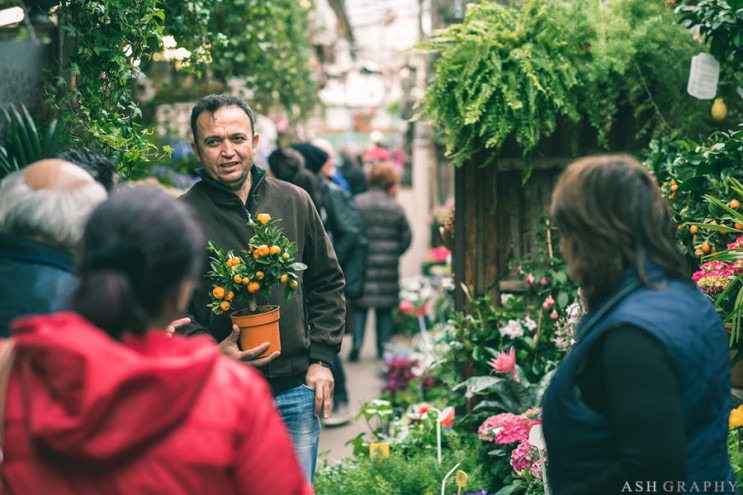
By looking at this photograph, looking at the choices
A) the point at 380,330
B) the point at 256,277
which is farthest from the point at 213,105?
the point at 380,330

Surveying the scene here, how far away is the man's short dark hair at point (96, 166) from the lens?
2504mm

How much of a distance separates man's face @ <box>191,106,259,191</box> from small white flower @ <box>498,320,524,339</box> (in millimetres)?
2032

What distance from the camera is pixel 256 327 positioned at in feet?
9.60

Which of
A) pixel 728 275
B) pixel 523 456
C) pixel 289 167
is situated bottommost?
pixel 523 456

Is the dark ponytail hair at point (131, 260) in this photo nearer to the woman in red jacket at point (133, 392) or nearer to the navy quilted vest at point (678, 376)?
the woman in red jacket at point (133, 392)

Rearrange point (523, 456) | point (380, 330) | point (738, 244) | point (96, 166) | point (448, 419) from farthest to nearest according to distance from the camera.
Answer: point (380, 330) < point (448, 419) < point (523, 456) < point (738, 244) < point (96, 166)

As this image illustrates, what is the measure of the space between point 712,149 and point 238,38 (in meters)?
3.92

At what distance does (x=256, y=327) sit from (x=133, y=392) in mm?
1484

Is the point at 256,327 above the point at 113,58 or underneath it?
underneath

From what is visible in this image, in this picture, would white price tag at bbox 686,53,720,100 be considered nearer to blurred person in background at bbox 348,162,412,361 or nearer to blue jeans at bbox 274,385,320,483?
blue jeans at bbox 274,385,320,483

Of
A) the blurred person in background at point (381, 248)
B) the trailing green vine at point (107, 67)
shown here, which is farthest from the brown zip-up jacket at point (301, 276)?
the blurred person in background at point (381, 248)

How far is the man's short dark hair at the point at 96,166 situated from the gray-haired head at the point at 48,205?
0.54 m

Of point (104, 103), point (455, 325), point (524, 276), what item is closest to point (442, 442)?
point (455, 325)

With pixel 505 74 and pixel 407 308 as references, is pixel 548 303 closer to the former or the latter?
pixel 505 74
